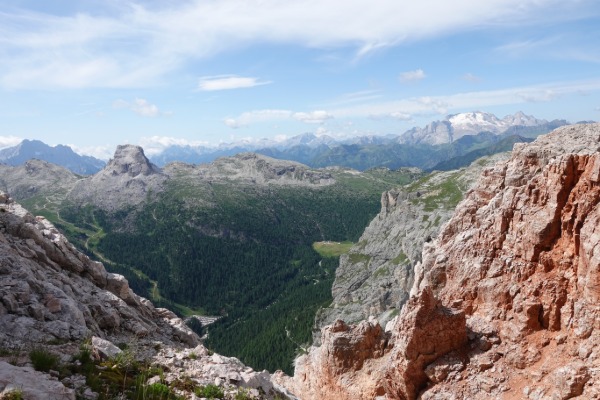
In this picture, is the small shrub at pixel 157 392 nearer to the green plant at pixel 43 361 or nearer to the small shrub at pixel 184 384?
the small shrub at pixel 184 384

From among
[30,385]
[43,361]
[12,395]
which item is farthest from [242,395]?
[12,395]

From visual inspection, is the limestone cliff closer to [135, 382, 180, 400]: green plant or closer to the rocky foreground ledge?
the rocky foreground ledge

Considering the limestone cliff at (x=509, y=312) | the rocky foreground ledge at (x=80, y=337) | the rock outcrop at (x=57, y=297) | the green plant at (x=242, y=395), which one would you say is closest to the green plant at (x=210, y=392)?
the rocky foreground ledge at (x=80, y=337)

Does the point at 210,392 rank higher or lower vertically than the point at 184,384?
lower

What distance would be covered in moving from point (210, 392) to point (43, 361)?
7.40m

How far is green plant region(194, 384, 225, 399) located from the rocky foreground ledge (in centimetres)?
9

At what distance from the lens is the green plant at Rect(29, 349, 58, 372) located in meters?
17.1

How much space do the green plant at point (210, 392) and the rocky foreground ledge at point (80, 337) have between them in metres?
0.09

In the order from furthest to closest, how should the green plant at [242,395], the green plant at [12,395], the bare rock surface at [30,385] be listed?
the green plant at [242,395] < the bare rock surface at [30,385] < the green plant at [12,395]

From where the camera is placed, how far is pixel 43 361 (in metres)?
17.4

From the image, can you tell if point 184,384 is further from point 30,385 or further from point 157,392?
point 30,385

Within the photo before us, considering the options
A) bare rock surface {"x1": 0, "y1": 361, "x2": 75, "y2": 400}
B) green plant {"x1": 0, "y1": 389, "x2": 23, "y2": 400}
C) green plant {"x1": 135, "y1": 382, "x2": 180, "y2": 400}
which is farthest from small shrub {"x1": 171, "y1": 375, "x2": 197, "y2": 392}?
green plant {"x1": 0, "y1": 389, "x2": 23, "y2": 400}

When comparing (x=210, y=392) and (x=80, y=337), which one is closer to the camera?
(x=210, y=392)

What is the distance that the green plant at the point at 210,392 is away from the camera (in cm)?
1902
